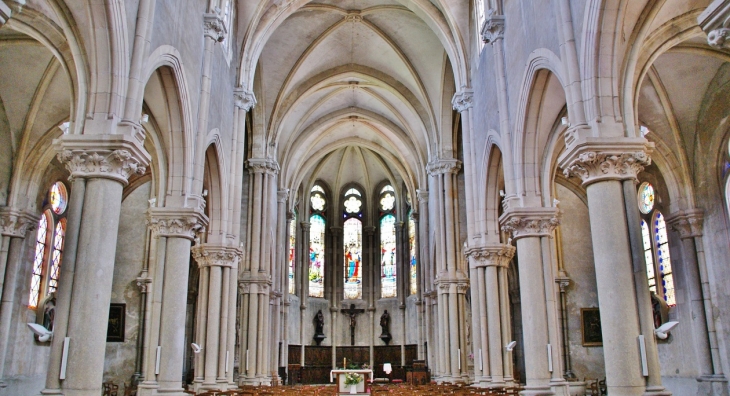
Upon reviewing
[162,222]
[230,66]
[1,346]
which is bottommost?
[1,346]

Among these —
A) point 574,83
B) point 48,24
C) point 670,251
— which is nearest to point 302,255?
point 670,251

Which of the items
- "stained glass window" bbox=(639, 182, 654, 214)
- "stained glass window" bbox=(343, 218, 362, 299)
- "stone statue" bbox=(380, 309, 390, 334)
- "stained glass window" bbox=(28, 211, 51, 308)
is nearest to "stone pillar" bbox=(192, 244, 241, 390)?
"stained glass window" bbox=(28, 211, 51, 308)

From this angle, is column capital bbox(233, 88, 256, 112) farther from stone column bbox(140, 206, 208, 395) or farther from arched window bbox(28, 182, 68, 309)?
arched window bbox(28, 182, 68, 309)

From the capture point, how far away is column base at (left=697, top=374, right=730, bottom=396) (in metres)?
17.9

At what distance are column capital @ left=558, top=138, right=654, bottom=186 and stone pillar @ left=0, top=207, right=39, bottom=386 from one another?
16.9 metres

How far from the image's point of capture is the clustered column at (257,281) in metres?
28.0

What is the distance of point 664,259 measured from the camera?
2183 centimetres

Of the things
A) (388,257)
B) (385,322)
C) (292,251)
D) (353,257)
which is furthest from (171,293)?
(353,257)

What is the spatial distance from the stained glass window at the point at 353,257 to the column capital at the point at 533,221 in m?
31.1

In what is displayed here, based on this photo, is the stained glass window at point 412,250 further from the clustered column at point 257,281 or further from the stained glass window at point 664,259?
the stained glass window at point 664,259

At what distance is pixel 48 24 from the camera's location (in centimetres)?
1413

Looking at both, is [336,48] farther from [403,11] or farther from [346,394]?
[346,394]

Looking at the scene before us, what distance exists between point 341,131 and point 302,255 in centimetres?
942

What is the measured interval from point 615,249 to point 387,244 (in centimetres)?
3602
